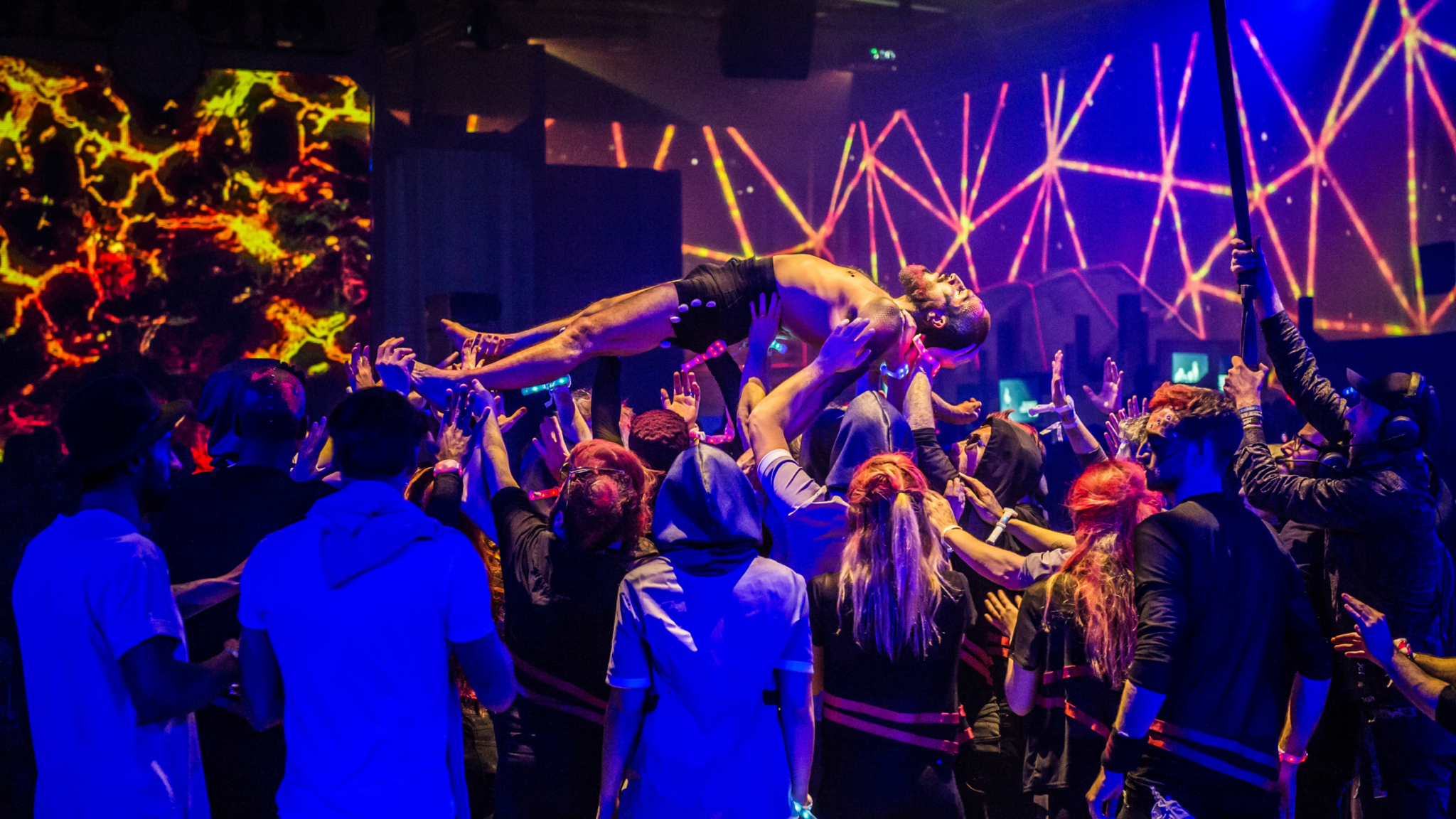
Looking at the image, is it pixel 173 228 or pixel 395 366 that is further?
pixel 173 228

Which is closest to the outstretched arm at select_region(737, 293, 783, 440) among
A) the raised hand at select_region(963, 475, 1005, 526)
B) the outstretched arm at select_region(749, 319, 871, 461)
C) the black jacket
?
the outstretched arm at select_region(749, 319, 871, 461)

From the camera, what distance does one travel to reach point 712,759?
1855 mm

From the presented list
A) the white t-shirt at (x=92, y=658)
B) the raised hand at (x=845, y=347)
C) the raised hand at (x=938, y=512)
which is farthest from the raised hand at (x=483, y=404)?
the raised hand at (x=938, y=512)

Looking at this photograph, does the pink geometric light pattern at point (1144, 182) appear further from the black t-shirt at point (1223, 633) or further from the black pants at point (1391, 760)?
the black t-shirt at point (1223, 633)

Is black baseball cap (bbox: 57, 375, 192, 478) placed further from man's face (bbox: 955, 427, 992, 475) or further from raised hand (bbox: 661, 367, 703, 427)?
man's face (bbox: 955, 427, 992, 475)

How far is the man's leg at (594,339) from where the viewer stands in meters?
3.54

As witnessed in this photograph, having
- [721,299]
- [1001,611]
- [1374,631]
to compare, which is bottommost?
[1001,611]

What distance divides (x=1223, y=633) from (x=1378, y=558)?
98 centimetres

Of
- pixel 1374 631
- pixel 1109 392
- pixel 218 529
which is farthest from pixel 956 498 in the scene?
pixel 218 529

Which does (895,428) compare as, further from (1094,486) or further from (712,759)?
(712,759)

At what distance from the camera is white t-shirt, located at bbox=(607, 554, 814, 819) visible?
1826mm

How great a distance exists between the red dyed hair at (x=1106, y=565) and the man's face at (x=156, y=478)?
1856 millimetres

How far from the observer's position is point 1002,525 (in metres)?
2.67

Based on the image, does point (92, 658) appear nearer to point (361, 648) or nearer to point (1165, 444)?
point (361, 648)
